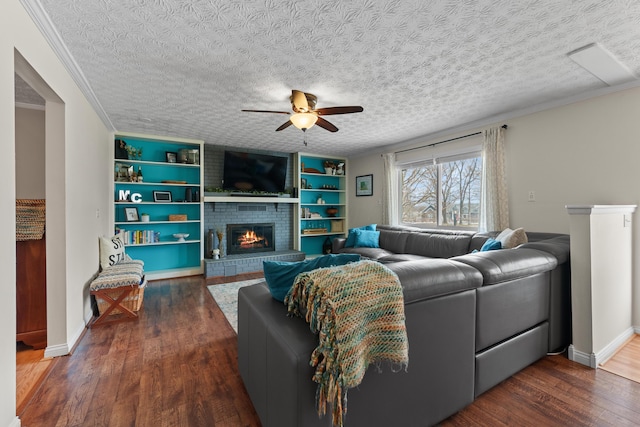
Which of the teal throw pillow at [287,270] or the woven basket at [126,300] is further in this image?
the woven basket at [126,300]

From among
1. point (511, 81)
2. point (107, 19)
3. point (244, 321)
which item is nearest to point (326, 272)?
point (244, 321)

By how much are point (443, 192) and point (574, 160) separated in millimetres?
1688

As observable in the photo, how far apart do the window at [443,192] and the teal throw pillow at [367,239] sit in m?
0.72

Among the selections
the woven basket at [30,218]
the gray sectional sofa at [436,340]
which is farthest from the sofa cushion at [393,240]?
the woven basket at [30,218]

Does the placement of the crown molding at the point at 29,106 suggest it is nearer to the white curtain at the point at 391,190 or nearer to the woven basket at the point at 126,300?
the woven basket at the point at 126,300

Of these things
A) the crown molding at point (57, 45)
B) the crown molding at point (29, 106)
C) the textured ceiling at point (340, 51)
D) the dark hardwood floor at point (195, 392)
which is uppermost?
the textured ceiling at point (340, 51)

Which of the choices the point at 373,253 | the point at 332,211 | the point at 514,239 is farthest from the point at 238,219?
the point at 514,239

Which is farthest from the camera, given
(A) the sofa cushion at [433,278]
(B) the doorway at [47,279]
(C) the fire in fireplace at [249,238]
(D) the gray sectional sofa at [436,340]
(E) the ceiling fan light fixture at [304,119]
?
(C) the fire in fireplace at [249,238]

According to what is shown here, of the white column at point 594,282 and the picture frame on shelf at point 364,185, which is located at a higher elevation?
the picture frame on shelf at point 364,185

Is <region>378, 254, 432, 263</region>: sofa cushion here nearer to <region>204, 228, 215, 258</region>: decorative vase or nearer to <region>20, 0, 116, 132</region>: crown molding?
<region>204, 228, 215, 258</region>: decorative vase

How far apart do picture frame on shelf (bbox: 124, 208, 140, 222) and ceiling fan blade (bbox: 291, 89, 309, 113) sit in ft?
11.0

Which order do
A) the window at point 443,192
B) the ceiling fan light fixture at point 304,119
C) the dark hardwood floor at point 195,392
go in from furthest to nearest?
the window at point 443,192 < the ceiling fan light fixture at point 304,119 < the dark hardwood floor at point 195,392

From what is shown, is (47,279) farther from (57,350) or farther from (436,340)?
(436,340)

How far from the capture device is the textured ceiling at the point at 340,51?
169cm
